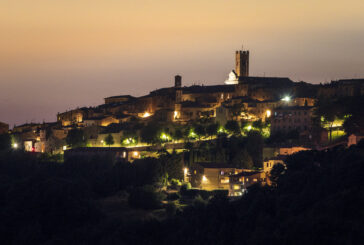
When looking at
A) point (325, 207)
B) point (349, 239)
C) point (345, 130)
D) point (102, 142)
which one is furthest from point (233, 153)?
point (349, 239)

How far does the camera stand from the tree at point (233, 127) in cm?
4162

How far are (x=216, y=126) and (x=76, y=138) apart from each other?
8496 mm

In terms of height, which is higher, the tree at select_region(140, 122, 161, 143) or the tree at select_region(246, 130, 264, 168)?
the tree at select_region(140, 122, 161, 143)

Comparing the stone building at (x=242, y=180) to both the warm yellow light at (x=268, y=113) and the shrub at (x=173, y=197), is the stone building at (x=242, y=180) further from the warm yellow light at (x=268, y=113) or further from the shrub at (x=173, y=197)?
the warm yellow light at (x=268, y=113)

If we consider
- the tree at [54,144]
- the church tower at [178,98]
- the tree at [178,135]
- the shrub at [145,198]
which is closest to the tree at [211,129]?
the tree at [178,135]


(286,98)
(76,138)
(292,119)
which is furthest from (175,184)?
(286,98)

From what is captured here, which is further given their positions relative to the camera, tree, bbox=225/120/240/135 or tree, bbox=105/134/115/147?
tree, bbox=105/134/115/147

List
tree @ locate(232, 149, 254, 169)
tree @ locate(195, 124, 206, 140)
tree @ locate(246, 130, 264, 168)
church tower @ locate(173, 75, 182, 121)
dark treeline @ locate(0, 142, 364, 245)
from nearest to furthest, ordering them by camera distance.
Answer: dark treeline @ locate(0, 142, 364, 245)
tree @ locate(232, 149, 254, 169)
tree @ locate(246, 130, 264, 168)
tree @ locate(195, 124, 206, 140)
church tower @ locate(173, 75, 182, 121)

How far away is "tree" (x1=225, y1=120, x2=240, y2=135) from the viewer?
4162cm

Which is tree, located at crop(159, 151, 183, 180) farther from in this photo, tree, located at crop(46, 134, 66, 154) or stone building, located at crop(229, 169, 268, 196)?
tree, located at crop(46, 134, 66, 154)

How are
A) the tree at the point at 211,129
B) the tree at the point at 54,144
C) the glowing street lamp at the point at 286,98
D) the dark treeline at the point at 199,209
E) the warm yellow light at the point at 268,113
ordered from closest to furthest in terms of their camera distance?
the dark treeline at the point at 199,209, the tree at the point at 211,129, the warm yellow light at the point at 268,113, the glowing street lamp at the point at 286,98, the tree at the point at 54,144

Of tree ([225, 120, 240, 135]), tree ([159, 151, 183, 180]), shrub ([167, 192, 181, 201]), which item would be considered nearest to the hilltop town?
tree ([225, 120, 240, 135])

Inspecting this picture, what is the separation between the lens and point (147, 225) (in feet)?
94.4

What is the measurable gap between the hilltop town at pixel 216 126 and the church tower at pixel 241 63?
3028mm
